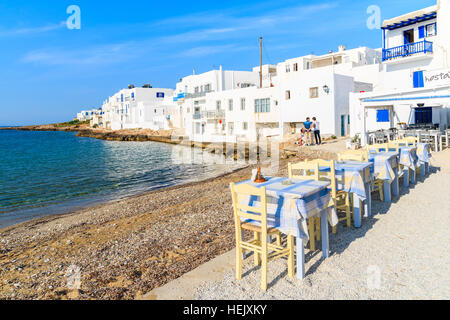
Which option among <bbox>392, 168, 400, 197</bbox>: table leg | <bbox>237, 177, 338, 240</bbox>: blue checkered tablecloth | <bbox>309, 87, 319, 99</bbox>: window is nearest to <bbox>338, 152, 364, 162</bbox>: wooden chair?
<bbox>392, 168, 400, 197</bbox>: table leg

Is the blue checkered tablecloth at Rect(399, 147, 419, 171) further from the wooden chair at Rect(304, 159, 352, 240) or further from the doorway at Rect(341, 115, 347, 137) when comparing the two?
the doorway at Rect(341, 115, 347, 137)

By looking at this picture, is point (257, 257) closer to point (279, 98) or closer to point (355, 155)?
point (355, 155)

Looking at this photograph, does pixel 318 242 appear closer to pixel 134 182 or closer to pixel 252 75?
pixel 134 182

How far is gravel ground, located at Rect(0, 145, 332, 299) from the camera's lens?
4789mm

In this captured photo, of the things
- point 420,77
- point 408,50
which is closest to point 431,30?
point 408,50

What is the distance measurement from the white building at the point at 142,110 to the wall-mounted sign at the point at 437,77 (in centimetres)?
4901

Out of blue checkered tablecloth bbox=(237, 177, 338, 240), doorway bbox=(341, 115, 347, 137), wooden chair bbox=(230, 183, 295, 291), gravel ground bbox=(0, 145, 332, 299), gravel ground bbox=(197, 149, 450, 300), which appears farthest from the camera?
doorway bbox=(341, 115, 347, 137)

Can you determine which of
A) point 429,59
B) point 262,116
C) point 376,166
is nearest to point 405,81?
point 429,59

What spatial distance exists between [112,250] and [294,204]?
13.5ft

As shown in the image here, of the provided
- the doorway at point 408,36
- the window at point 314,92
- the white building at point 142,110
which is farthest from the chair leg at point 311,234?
the white building at point 142,110

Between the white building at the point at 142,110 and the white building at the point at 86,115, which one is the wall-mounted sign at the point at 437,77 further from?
the white building at the point at 86,115

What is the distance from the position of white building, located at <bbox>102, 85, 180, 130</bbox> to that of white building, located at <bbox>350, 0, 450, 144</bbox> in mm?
44342

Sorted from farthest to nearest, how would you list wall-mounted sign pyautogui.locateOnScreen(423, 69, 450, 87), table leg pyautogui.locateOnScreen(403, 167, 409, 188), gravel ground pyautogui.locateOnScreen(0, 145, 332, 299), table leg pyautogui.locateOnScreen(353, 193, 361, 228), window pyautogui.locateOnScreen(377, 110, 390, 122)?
window pyautogui.locateOnScreen(377, 110, 390, 122) < wall-mounted sign pyautogui.locateOnScreen(423, 69, 450, 87) < table leg pyautogui.locateOnScreen(403, 167, 409, 188) < table leg pyautogui.locateOnScreen(353, 193, 361, 228) < gravel ground pyautogui.locateOnScreen(0, 145, 332, 299)

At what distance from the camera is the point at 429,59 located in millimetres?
20609
